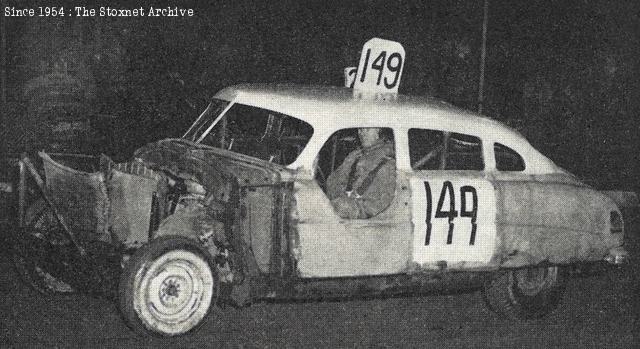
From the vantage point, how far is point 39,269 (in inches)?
339

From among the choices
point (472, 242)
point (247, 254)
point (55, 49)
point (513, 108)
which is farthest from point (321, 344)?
point (513, 108)

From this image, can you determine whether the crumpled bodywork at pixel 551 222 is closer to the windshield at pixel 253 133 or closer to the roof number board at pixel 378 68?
the roof number board at pixel 378 68

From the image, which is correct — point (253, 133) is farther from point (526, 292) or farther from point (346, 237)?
point (526, 292)

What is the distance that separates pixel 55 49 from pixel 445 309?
11.3 meters

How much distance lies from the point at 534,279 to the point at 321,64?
1091 centimetres

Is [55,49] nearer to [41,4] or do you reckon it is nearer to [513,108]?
[41,4]

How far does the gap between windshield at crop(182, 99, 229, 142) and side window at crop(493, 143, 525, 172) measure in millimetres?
2245

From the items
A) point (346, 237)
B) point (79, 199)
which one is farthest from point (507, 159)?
point (79, 199)

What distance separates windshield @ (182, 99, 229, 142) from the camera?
28.3 ft

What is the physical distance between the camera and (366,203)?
26.2 ft

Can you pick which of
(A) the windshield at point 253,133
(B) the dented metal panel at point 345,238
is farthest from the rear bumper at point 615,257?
(A) the windshield at point 253,133

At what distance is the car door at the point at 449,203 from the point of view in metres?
7.79

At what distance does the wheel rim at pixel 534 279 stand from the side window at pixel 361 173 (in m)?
1.52

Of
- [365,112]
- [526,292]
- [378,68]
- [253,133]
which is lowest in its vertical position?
[526,292]
